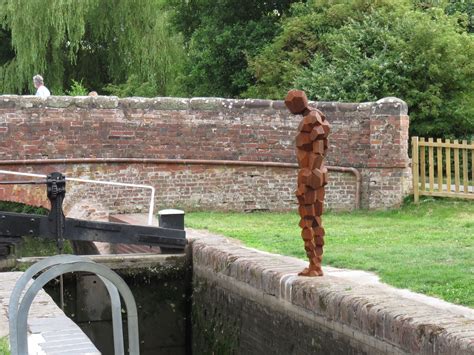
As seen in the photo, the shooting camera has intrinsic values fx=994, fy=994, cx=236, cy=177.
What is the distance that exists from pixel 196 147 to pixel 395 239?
5.12 metres

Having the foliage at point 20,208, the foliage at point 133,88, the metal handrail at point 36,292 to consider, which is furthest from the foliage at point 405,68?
the metal handrail at point 36,292

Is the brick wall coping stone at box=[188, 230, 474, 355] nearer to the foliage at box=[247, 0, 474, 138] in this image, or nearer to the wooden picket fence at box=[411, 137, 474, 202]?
the wooden picket fence at box=[411, 137, 474, 202]

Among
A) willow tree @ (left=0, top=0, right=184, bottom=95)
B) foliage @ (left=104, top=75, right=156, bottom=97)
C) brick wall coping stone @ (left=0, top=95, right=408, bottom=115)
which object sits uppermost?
willow tree @ (left=0, top=0, right=184, bottom=95)

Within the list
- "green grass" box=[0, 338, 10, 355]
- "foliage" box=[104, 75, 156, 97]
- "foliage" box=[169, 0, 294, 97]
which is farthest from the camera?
"foliage" box=[169, 0, 294, 97]

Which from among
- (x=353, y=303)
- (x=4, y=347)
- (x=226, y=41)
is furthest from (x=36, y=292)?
(x=226, y=41)

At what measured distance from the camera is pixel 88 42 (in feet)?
82.5

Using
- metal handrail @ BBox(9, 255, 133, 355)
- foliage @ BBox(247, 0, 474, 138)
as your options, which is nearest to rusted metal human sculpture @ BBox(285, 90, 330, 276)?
metal handrail @ BBox(9, 255, 133, 355)

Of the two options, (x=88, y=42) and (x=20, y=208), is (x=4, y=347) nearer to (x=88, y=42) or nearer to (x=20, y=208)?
(x=20, y=208)

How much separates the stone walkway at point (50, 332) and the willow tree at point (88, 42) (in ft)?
51.3

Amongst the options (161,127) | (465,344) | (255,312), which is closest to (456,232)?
Result: (255,312)

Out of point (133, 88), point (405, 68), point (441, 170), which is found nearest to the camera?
point (441, 170)

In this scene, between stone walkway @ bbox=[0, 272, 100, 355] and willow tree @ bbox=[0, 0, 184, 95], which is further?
willow tree @ bbox=[0, 0, 184, 95]

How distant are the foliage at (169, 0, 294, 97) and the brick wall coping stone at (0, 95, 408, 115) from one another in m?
8.07

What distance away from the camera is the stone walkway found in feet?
19.4
